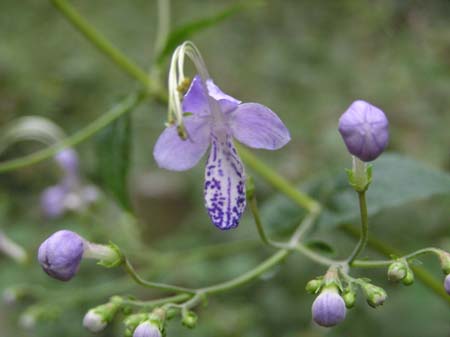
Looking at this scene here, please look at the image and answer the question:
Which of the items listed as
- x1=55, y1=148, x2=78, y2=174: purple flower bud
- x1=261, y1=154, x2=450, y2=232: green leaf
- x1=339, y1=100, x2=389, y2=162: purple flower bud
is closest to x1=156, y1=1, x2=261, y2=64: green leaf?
x1=261, y1=154, x2=450, y2=232: green leaf

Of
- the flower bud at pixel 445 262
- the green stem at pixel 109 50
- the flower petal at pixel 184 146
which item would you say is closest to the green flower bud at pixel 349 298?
the flower bud at pixel 445 262

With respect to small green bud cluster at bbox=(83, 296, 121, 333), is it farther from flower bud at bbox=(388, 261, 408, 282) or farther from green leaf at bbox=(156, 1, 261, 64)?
green leaf at bbox=(156, 1, 261, 64)

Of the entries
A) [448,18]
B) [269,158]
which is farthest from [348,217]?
[269,158]

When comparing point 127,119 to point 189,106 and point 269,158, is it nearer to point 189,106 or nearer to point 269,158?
point 189,106

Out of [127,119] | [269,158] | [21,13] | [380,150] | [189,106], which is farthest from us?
[21,13]

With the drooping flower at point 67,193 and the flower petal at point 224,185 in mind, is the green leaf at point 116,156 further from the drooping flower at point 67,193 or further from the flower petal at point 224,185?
the drooping flower at point 67,193

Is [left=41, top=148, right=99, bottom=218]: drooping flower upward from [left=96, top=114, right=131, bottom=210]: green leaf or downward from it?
downward

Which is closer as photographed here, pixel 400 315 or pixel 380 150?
pixel 380 150
